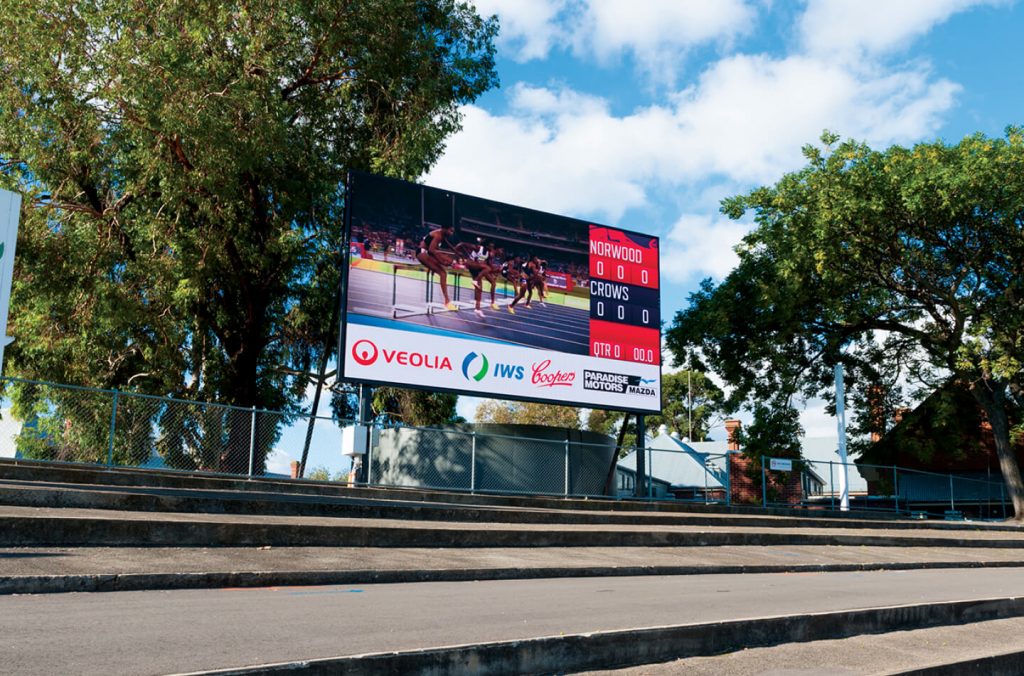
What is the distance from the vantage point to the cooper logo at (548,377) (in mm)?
22391

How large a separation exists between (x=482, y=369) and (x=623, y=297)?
5122 mm

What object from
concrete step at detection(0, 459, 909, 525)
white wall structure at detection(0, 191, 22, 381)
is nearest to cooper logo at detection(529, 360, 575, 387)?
concrete step at detection(0, 459, 909, 525)

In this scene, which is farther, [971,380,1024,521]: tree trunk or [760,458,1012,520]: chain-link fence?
[971,380,1024,521]: tree trunk

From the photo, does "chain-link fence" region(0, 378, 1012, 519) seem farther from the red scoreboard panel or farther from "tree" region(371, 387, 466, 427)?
"tree" region(371, 387, 466, 427)

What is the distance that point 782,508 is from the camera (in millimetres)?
26078

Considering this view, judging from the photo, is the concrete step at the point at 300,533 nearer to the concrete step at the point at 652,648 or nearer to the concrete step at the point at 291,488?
the concrete step at the point at 291,488

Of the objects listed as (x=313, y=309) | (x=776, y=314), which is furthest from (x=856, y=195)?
(x=313, y=309)

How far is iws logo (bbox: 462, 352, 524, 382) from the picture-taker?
21.3m

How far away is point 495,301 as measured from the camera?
73.0 feet

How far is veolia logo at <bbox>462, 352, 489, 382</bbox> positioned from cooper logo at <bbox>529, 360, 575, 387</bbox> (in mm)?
1398

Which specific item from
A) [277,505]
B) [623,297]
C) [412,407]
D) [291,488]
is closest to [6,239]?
[277,505]

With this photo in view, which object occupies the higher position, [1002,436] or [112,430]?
[1002,436]

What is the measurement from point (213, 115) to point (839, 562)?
16809mm

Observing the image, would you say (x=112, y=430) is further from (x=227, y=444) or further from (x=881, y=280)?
(x=881, y=280)
